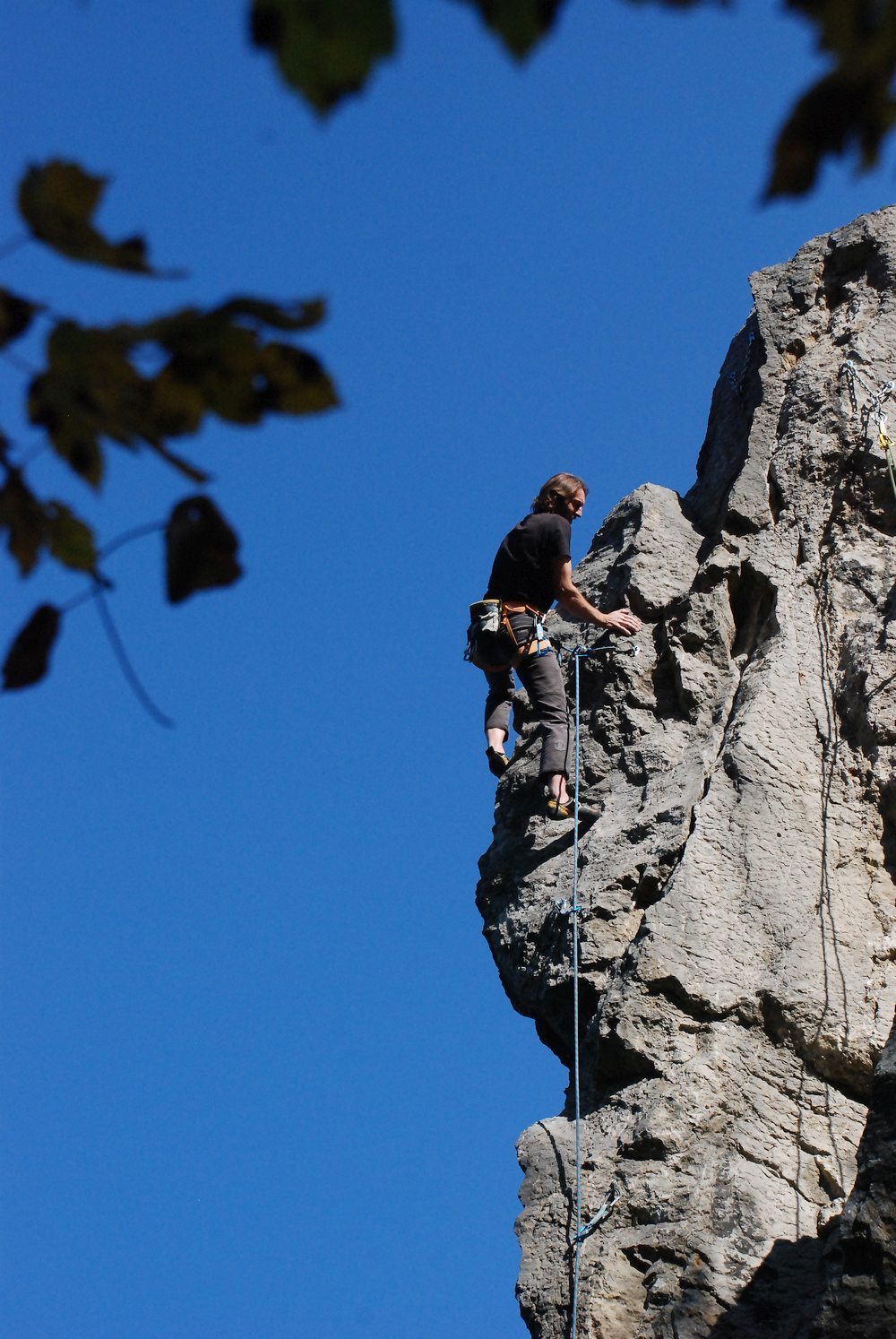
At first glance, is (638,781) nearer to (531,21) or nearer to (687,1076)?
(687,1076)

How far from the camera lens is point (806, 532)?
807cm

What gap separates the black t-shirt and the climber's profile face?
7cm

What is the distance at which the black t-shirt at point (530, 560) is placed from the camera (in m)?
8.40

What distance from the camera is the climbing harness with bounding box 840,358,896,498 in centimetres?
791

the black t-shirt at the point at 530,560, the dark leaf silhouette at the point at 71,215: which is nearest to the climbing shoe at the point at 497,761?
the black t-shirt at the point at 530,560

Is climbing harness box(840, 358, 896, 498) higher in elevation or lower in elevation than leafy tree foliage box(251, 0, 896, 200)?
higher

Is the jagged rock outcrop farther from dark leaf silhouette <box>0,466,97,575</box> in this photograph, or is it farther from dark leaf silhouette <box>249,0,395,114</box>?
dark leaf silhouette <box>249,0,395,114</box>

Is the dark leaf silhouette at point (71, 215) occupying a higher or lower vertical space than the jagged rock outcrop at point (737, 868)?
lower

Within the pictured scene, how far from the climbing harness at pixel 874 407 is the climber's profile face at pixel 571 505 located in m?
1.44

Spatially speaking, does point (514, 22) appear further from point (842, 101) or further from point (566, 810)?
point (566, 810)

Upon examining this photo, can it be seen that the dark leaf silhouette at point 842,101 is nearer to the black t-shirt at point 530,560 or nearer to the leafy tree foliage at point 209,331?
the leafy tree foliage at point 209,331

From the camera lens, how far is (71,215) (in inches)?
92.3

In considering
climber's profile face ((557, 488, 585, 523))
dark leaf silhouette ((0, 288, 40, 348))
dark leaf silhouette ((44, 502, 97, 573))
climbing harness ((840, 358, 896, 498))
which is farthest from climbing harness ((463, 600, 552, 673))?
dark leaf silhouette ((0, 288, 40, 348))

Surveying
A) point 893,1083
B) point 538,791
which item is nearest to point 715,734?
point 538,791
